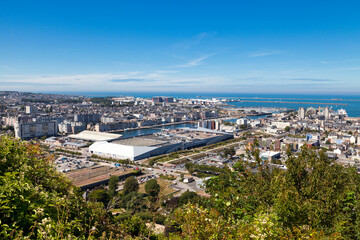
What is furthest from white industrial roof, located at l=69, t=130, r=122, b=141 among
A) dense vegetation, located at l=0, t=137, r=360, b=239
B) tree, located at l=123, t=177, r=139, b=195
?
dense vegetation, located at l=0, t=137, r=360, b=239

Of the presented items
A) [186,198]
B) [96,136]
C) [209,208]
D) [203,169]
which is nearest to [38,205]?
[209,208]

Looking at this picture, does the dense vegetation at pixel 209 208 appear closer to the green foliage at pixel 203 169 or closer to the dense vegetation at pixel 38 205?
the dense vegetation at pixel 38 205

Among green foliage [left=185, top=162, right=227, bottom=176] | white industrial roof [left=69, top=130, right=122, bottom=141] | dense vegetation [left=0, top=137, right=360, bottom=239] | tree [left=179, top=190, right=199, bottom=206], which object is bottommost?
green foliage [left=185, top=162, right=227, bottom=176]

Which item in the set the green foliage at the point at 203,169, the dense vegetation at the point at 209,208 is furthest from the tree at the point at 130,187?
the dense vegetation at the point at 209,208

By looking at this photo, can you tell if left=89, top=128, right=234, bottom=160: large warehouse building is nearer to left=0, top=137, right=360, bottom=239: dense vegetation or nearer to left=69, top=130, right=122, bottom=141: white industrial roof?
left=69, top=130, right=122, bottom=141: white industrial roof

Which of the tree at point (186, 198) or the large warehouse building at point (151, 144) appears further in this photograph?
the large warehouse building at point (151, 144)

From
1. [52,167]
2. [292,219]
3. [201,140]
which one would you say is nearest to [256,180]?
[292,219]

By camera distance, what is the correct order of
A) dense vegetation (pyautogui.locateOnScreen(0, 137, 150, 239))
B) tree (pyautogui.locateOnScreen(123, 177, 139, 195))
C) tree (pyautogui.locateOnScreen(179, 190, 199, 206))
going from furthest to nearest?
tree (pyautogui.locateOnScreen(123, 177, 139, 195))
tree (pyautogui.locateOnScreen(179, 190, 199, 206))
dense vegetation (pyautogui.locateOnScreen(0, 137, 150, 239))
